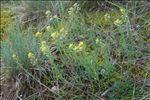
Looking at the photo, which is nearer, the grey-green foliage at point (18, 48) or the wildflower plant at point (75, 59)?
the wildflower plant at point (75, 59)

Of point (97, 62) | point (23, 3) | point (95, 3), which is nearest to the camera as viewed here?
point (97, 62)

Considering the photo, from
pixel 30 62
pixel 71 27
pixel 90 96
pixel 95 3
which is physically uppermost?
pixel 95 3

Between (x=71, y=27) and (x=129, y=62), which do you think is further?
(x=71, y=27)

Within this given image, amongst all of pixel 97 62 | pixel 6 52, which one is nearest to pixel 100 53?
pixel 97 62

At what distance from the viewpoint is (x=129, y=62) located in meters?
1.93

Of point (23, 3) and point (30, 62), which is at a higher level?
point (23, 3)

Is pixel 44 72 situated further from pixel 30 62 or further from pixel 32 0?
pixel 32 0

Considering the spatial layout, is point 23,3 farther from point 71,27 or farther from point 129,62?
point 129,62

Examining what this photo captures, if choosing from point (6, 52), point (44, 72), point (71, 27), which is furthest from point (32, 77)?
point (71, 27)

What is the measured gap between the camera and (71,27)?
2.13m

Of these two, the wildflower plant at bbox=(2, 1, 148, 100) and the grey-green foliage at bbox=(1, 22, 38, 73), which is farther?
the grey-green foliage at bbox=(1, 22, 38, 73)

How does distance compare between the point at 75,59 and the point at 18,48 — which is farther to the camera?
the point at 18,48

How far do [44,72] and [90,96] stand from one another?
0.35m

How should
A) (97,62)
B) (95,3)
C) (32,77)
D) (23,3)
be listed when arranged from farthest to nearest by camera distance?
(23,3) < (95,3) < (32,77) < (97,62)
